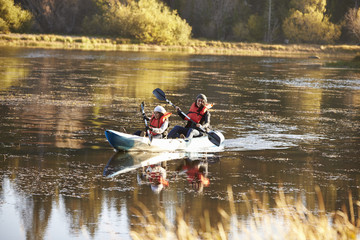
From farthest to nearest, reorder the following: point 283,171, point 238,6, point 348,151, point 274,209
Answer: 1. point 238,6
2. point 348,151
3. point 283,171
4. point 274,209

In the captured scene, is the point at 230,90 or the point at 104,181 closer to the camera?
the point at 104,181

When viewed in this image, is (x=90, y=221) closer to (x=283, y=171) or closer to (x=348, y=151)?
(x=283, y=171)

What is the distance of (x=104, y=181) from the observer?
11.5 metres

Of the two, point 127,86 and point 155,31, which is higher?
point 155,31

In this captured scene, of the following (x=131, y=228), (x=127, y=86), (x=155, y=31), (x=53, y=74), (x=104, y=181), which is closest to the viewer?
(x=131, y=228)

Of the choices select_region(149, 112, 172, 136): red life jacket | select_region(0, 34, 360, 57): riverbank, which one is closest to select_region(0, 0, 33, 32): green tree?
select_region(0, 34, 360, 57): riverbank

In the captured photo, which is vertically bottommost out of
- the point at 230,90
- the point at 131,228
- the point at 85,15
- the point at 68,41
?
the point at 131,228

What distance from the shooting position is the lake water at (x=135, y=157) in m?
9.61

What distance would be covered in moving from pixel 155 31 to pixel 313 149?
2454 inches

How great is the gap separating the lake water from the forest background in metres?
46.8

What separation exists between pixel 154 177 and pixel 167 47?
66.3 m

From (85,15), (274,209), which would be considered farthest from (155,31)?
(274,209)

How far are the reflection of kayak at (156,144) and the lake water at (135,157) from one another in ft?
0.72

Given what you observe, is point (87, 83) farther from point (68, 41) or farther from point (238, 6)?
→ point (238, 6)
